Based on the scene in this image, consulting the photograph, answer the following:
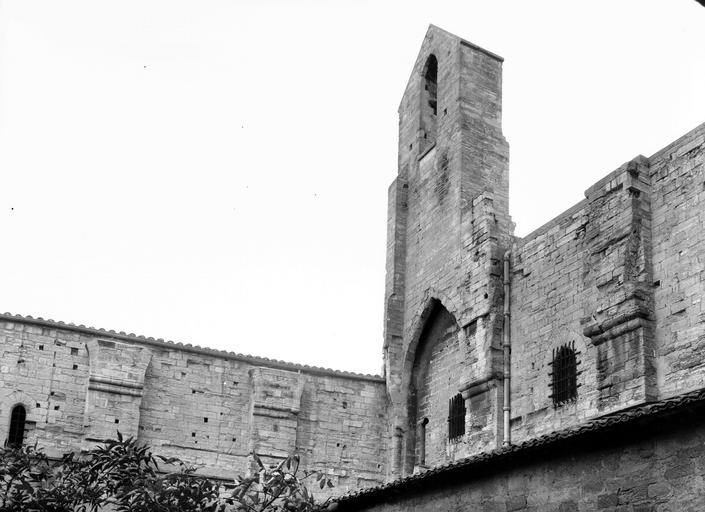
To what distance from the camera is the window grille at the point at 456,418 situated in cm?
1967

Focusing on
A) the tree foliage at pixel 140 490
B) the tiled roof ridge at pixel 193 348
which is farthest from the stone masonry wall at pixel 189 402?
the tree foliage at pixel 140 490

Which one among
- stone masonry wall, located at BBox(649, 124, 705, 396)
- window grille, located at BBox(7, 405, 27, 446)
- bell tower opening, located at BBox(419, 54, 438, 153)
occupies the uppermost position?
bell tower opening, located at BBox(419, 54, 438, 153)

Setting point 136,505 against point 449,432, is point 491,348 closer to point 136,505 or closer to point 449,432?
point 449,432

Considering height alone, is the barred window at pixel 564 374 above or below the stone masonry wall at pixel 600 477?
above

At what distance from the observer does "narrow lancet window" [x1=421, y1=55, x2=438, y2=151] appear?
23.3 m

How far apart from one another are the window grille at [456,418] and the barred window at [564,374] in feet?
9.58

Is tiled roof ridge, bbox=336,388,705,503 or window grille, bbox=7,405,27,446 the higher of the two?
window grille, bbox=7,405,27,446

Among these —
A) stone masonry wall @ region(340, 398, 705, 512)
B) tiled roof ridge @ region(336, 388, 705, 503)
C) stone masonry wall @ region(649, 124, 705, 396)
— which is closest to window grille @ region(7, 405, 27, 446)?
tiled roof ridge @ region(336, 388, 705, 503)

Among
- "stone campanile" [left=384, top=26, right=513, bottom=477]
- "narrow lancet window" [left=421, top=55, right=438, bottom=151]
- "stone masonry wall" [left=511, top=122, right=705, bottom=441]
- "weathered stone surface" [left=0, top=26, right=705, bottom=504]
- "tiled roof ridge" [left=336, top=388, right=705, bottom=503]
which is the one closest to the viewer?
"tiled roof ridge" [left=336, top=388, right=705, bottom=503]

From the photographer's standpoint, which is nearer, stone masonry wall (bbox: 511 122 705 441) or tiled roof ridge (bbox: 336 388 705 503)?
tiled roof ridge (bbox: 336 388 705 503)

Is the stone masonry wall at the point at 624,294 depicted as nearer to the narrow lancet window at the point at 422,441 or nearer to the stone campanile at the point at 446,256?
the stone campanile at the point at 446,256

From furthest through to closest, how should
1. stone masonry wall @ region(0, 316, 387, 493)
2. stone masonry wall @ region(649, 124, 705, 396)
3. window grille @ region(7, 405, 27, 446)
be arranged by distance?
stone masonry wall @ region(0, 316, 387, 493), window grille @ region(7, 405, 27, 446), stone masonry wall @ region(649, 124, 705, 396)

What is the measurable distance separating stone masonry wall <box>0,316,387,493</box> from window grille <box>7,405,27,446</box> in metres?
0.13

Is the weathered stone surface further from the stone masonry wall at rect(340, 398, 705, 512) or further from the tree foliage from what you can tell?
the stone masonry wall at rect(340, 398, 705, 512)
